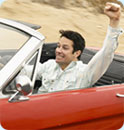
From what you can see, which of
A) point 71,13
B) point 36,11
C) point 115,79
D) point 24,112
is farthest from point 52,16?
point 24,112

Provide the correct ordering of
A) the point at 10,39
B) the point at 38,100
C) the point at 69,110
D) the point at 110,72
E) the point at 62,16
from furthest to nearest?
the point at 62,16, the point at 110,72, the point at 10,39, the point at 69,110, the point at 38,100

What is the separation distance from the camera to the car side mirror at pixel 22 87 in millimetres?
2686

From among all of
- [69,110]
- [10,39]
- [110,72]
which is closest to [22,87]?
[69,110]

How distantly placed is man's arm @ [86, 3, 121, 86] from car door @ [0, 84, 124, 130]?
5.9 inches

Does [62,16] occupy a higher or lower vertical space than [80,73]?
lower

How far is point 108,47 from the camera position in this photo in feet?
10.3

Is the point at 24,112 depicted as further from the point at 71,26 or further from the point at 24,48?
the point at 71,26

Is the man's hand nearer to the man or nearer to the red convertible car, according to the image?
the man

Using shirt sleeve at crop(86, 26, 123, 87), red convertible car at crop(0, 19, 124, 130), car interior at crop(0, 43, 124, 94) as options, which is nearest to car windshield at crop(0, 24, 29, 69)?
red convertible car at crop(0, 19, 124, 130)

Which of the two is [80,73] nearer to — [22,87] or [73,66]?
[73,66]

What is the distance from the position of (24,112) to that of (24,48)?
53cm

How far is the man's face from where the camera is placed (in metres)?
3.38

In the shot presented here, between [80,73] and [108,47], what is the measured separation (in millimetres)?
388

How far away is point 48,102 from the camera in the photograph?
2.92 m
